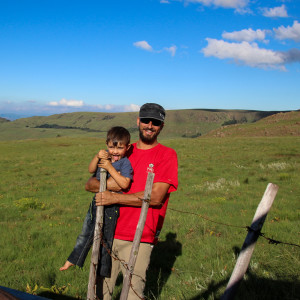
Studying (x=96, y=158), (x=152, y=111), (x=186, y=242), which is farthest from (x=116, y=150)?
(x=186, y=242)

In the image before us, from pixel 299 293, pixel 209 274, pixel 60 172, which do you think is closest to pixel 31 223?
pixel 209 274

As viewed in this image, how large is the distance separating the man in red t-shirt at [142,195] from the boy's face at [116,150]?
0.18m

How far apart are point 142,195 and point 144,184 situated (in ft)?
0.89

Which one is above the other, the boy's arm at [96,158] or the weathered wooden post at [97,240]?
the boy's arm at [96,158]

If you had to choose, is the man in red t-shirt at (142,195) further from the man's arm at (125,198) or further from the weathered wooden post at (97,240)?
the weathered wooden post at (97,240)

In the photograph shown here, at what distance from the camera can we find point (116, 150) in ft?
11.7

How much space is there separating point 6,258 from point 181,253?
153 inches

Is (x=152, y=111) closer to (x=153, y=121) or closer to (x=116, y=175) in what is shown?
(x=153, y=121)

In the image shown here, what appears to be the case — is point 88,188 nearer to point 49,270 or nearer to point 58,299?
point 58,299

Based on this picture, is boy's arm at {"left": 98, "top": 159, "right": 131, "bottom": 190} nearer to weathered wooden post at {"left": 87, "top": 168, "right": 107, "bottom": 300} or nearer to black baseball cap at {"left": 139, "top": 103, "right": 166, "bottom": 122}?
weathered wooden post at {"left": 87, "top": 168, "right": 107, "bottom": 300}

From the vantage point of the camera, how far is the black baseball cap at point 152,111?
3.62m

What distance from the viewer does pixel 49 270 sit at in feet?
18.8

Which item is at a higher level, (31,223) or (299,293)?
(299,293)

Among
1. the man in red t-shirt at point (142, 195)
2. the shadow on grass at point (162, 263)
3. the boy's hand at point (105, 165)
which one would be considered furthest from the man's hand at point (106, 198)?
the shadow on grass at point (162, 263)
